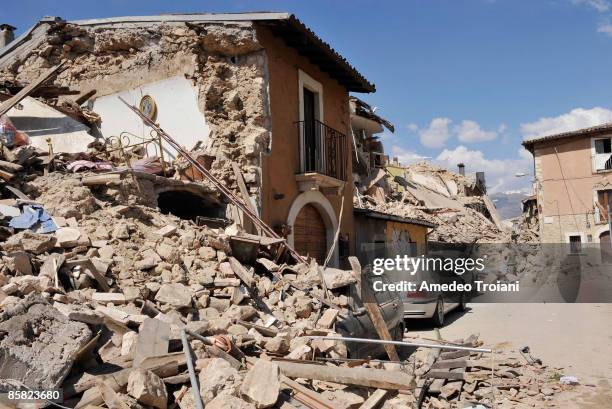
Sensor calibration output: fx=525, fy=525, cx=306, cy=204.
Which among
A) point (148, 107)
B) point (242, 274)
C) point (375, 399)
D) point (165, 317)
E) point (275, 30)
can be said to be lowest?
point (375, 399)

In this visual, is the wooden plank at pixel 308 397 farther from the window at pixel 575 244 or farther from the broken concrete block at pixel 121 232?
the window at pixel 575 244

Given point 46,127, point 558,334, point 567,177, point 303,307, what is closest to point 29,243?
point 303,307

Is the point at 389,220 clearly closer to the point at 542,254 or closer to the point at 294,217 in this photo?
the point at 294,217

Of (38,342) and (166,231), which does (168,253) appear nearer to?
(166,231)

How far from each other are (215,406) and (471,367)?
4.98 meters

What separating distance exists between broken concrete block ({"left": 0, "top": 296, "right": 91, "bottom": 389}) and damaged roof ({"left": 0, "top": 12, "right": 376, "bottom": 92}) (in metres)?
8.02

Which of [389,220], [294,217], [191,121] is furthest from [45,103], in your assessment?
[389,220]

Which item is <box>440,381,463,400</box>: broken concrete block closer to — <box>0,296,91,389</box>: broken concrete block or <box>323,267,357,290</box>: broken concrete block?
<box>323,267,357,290</box>: broken concrete block

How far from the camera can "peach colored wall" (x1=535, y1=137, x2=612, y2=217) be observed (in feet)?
103

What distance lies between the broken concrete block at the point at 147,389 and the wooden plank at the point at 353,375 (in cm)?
116

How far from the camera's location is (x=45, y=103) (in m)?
11.1

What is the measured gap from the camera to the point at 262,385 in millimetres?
4215

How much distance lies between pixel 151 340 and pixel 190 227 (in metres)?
4.00

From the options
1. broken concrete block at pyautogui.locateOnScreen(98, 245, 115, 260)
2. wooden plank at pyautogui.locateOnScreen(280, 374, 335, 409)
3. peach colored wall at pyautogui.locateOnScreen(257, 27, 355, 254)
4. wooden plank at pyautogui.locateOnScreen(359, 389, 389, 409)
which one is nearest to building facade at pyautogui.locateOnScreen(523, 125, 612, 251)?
peach colored wall at pyautogui.locateOnScreen(257, 27, 355, 254)
